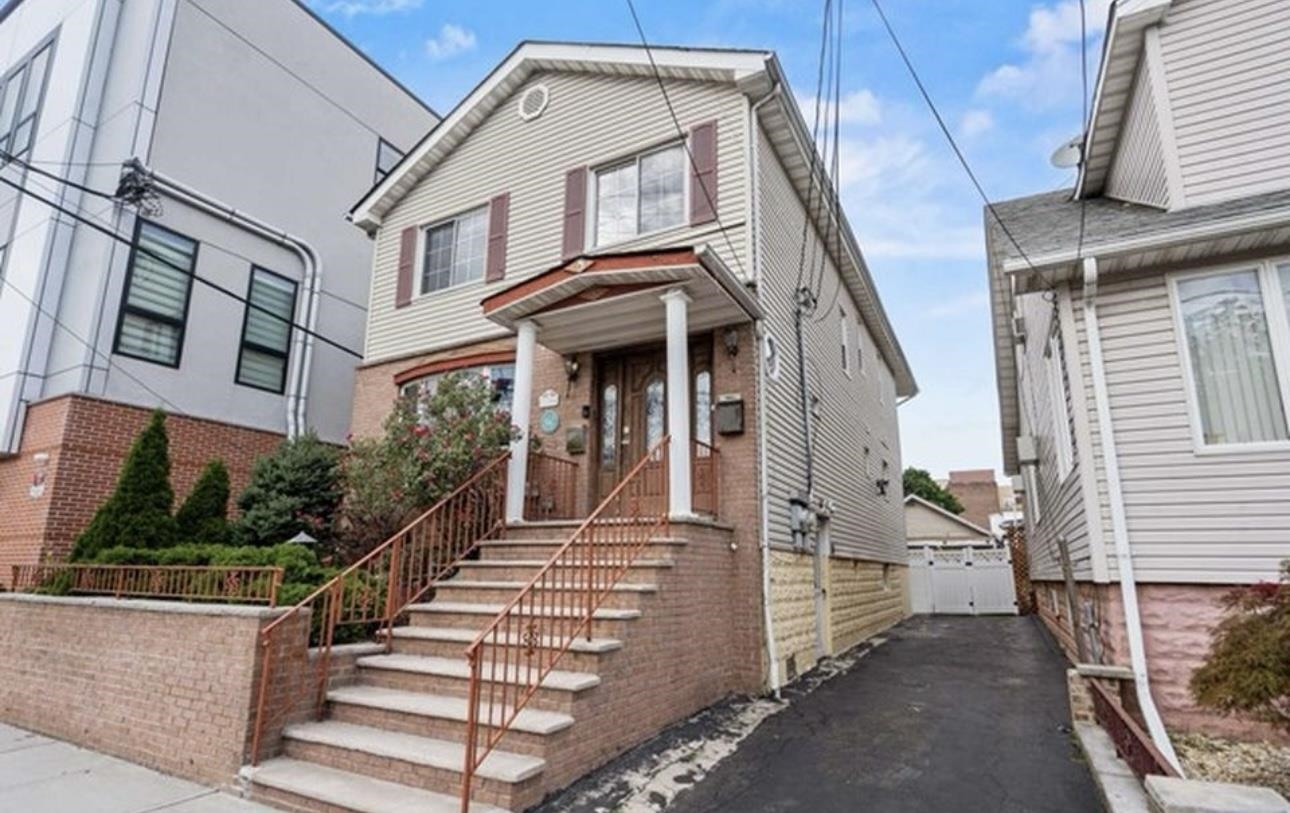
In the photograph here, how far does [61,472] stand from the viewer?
8922 millimetres

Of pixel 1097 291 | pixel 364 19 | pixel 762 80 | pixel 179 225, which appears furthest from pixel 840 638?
pixel 364 19

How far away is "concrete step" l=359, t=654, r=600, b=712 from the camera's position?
456 centimetres

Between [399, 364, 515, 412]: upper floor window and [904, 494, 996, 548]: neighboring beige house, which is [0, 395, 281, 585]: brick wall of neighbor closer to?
[399, 364, 515, 412]: upper floor window

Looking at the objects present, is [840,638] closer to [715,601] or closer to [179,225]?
[715,601]

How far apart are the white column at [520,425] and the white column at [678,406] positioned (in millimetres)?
1857

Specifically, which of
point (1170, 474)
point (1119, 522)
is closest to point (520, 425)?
point (1119, 522)

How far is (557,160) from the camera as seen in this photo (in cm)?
984

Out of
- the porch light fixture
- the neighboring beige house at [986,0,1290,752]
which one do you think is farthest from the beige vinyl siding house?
the neighboring beige house at [986,0,1290,752]

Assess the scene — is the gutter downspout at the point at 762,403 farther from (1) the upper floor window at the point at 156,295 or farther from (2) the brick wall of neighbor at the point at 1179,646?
(1) the upper floor window at the point at 156,295

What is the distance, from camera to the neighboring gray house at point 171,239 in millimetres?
9578

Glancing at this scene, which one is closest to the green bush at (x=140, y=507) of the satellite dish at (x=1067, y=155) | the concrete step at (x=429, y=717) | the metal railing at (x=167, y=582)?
the metal railing at (x=167, y=582)

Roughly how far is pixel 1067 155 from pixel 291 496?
1177 cm

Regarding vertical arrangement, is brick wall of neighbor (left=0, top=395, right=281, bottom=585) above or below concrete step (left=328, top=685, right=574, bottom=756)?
above

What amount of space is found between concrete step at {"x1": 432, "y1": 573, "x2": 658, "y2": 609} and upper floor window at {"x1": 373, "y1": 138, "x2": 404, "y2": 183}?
1105cm
